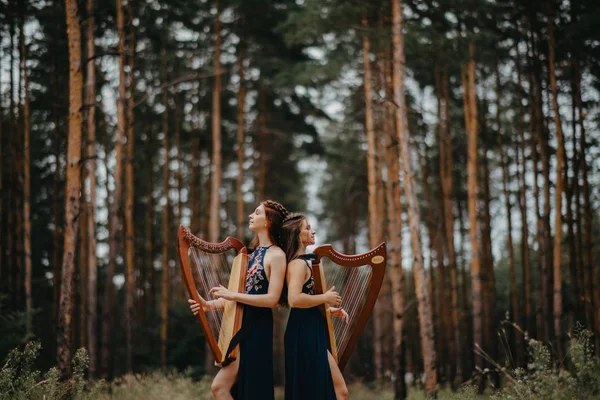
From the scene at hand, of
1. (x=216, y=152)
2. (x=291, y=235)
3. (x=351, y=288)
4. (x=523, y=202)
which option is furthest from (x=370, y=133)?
(x=291, y=235)

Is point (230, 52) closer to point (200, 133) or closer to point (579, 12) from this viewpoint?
point (200, 133)

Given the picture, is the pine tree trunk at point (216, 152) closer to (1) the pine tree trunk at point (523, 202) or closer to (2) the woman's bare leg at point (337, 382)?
(1) the pine tree trunk at point (523, 202)

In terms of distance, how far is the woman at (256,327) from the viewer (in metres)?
4.73

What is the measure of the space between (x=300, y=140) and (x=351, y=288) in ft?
46.7

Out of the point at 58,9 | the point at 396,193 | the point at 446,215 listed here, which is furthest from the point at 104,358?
the point at 446,215

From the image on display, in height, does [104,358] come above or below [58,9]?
below

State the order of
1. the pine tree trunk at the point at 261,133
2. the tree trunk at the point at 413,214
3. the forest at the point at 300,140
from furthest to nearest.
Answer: the pine tree trunk at the point at 261,133
the forest at the point at 300,140
the tree trunk at the point at 413,214

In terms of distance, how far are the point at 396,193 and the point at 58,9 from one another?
32.0ft

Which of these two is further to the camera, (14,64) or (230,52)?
(230,52)

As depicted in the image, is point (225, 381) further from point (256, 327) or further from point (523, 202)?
point (523, 202)

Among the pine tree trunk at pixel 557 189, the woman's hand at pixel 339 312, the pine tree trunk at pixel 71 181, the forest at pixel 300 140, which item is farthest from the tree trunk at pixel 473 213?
the woman's hand at pixel 339 312

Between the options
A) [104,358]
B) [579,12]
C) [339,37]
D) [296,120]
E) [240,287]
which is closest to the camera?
[240,287]

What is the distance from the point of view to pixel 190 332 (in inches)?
684

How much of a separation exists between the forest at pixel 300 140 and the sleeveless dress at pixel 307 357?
14.6 feet
